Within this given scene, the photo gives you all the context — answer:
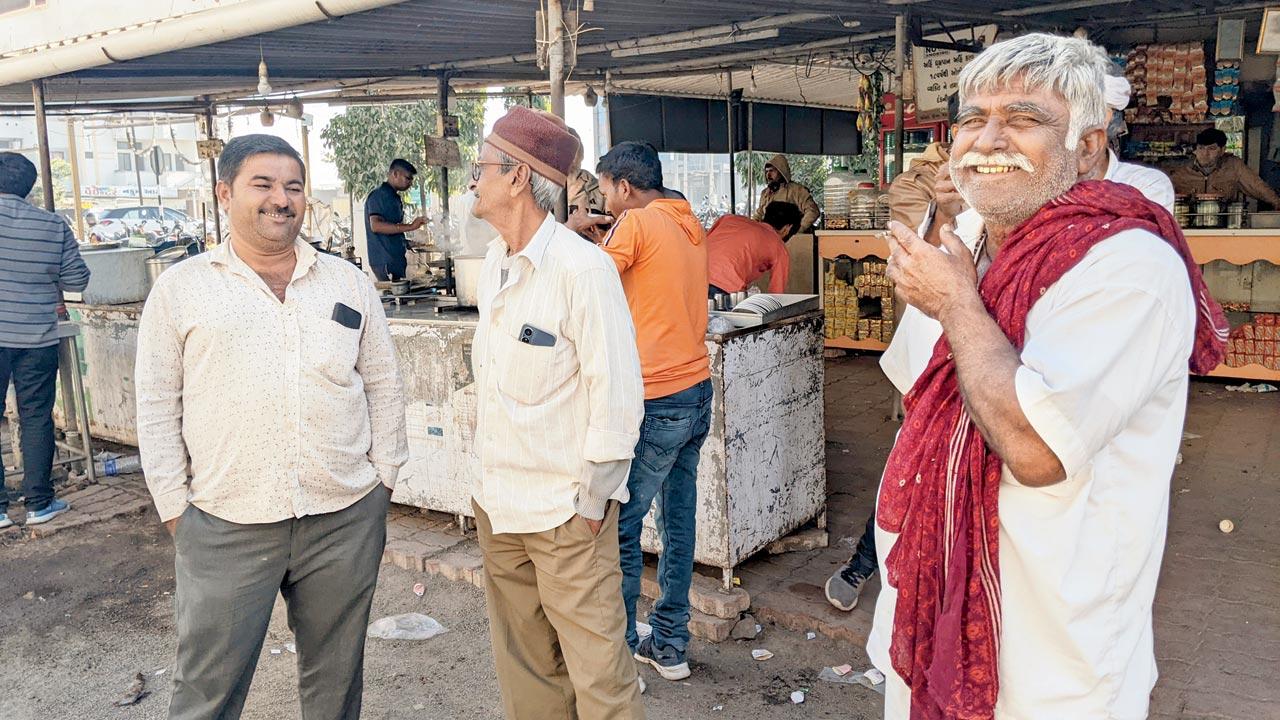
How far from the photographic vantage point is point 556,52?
13.0ft

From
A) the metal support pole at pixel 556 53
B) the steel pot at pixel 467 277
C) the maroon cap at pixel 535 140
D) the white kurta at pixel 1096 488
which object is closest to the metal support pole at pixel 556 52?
the metal support pole at pixel 556 53

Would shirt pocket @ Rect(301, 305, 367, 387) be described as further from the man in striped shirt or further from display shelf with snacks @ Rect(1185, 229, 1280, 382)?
display shelf with snacks @ Rect(1185, 229, 1280, 382)

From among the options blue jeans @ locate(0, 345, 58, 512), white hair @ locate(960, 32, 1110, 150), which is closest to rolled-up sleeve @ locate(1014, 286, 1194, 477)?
white hair @ locate(960, 32, 1110, 150)

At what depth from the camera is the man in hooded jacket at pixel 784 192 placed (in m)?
9.69

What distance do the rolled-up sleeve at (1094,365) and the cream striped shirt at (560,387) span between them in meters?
1.28

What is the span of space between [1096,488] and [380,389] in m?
2.01

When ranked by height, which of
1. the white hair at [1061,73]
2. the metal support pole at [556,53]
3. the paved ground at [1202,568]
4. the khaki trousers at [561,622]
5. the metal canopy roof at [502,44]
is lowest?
the paved ground at [1202,568]

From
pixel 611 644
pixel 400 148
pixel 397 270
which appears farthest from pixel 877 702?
pixel 400 148

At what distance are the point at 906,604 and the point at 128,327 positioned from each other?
22.1 feet

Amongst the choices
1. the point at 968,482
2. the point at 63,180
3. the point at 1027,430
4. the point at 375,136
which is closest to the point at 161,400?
the point at 968,482

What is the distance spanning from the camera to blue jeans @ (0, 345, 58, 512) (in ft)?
18.7

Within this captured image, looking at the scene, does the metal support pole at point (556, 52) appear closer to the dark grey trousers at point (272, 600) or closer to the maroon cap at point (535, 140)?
the maroon cap at point (535, 140)

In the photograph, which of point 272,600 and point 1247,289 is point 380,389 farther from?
point 1247,289

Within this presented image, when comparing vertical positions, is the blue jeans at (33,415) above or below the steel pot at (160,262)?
below
